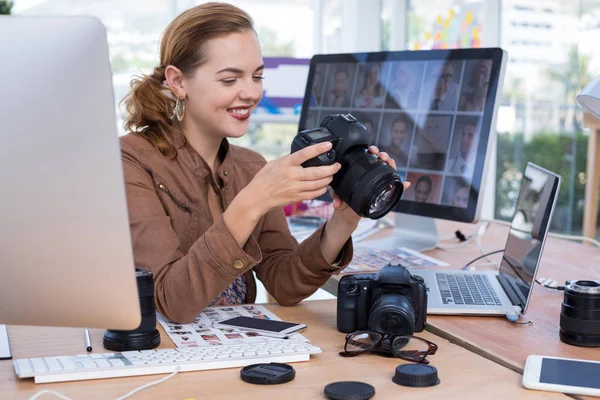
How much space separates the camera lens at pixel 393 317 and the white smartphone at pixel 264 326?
15 cm

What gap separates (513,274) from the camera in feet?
5.18

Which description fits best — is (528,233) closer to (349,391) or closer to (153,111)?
(349,391)

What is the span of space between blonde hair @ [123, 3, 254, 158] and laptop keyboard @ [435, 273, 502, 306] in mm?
633

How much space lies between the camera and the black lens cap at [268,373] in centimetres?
107

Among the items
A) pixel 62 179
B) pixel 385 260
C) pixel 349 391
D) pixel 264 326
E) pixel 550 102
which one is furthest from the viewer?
pixel 550 102

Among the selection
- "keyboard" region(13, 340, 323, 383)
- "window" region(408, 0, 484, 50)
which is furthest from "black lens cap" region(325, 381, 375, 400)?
"window" region(408, 0, 484, 50)

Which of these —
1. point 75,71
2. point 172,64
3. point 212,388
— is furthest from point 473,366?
point 172,64

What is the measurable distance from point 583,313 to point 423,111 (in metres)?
0.89

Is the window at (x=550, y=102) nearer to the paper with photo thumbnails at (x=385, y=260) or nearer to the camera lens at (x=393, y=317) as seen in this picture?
the paper with photo thumbnails at (x=385, y=260)

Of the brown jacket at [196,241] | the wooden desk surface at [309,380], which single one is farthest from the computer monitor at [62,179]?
the brown jacket at [196,241]

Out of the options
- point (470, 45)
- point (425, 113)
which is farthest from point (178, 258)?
point (470, 45)

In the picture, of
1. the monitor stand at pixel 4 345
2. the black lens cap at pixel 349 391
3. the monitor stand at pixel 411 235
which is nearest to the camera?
the black lens cap at pixel 349 391

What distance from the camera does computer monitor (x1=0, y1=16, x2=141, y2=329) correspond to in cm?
85

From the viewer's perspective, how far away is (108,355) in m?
1.17
